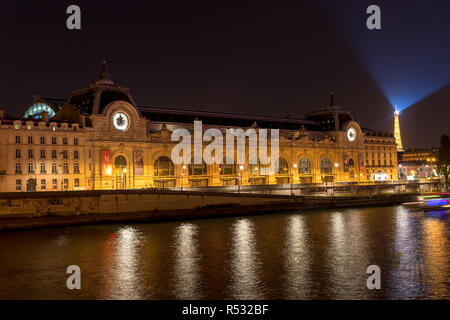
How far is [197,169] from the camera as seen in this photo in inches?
3194

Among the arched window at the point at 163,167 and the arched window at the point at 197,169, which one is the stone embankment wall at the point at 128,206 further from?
the arched window at the point at 197,169

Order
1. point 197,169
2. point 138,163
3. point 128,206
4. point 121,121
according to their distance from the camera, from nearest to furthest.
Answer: point 128,206
point 121,121
point 138,163
point 197,169

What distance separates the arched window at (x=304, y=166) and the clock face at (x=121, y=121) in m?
39.2

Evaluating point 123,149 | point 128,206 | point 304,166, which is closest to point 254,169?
point 304,166

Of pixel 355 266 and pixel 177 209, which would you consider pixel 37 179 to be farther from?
pixel 355 266

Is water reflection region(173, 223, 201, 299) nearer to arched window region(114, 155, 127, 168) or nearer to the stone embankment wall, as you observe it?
the stone embankment wall

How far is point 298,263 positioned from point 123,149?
4726cm

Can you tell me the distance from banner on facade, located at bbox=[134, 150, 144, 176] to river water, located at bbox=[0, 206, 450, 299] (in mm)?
22667

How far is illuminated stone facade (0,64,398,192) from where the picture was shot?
63.1 meters

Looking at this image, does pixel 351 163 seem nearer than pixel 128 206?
No

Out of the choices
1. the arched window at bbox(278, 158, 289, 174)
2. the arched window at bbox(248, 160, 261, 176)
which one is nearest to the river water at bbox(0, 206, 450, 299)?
the arched window at bbox(248, 160, 261, 176)

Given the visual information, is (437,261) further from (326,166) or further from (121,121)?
(326,166)

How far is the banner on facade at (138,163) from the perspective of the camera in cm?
7319

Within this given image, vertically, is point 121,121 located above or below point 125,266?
above
